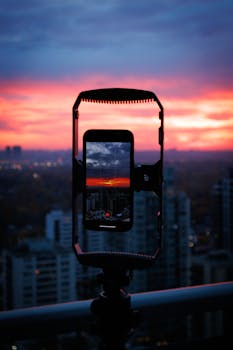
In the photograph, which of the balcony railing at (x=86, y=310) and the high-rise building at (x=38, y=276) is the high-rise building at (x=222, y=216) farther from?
the balcony railing at (x=86, y=310)

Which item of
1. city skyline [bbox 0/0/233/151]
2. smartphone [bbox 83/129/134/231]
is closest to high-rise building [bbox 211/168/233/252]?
city skyline [bbox 0/0/233/151]

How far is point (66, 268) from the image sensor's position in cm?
338

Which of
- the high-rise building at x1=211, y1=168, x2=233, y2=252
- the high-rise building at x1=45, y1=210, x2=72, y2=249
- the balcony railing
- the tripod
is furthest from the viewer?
the high-rise building at x1=211, y1=168, x2=233, y2=252

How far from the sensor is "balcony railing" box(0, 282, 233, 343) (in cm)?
104

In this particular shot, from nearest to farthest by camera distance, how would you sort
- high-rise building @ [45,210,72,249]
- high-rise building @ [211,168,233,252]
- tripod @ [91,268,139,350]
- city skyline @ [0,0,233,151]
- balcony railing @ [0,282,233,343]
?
tripod @ [91,268,139,350], balcony railing @ [0,282,233,343], city skyline @ [0,0,233,151], high-rise building @ [45,210,72,249], high-rise building @ [211,168,233,252]

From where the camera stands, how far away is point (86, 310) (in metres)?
1.10

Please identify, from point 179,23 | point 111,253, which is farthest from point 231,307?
point 179,23

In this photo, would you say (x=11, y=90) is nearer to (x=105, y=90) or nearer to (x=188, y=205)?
(x=188, y=205)

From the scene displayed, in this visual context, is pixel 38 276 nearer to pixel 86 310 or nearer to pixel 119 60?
pixel 119 60

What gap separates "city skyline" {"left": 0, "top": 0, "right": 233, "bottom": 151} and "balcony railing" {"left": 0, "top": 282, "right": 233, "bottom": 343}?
114 centimetres

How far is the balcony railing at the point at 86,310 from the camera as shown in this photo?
1043 mm

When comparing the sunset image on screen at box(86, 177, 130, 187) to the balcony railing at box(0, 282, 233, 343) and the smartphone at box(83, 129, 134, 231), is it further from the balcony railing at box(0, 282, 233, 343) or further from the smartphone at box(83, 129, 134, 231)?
the balcony railing at box(0, 282, 233, 343)

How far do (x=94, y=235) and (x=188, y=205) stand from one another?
1632 mm

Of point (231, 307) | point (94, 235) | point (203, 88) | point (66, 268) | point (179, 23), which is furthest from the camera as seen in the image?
point (66, 268)
